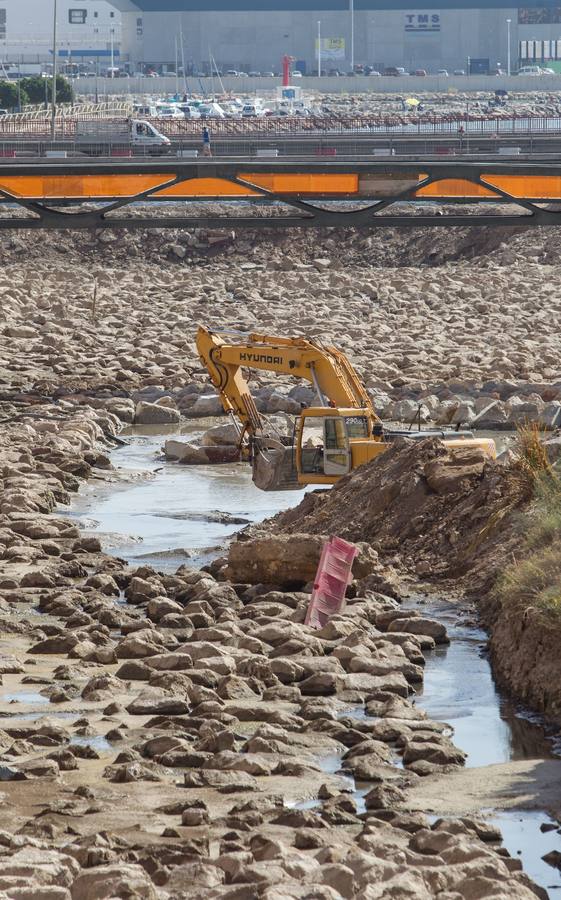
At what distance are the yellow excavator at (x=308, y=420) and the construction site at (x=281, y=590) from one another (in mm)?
51

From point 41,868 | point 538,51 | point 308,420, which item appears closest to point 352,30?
point 538,51

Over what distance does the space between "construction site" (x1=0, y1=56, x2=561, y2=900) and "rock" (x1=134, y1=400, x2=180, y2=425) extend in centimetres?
5

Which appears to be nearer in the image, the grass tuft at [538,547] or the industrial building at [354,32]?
the grass tuft at [538,547]

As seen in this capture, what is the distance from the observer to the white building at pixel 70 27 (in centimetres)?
15025

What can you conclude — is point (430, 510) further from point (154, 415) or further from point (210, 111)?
point (210, 111)

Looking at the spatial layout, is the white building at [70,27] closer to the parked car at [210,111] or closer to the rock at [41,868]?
the parked car at [210,111]

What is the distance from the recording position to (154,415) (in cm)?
3084

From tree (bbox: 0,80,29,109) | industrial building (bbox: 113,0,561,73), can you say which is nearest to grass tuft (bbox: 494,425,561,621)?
tree (bbox: 0,80,29,109)

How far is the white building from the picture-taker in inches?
5915

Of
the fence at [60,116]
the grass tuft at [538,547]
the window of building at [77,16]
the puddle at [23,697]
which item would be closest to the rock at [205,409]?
the grass tuft at [538,547]

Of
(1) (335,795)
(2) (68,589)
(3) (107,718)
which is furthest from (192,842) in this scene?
(2) (68,589)

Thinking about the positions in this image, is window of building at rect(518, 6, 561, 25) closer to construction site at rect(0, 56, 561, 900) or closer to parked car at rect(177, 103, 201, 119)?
parked car at rect(177, 103, 201, 119)

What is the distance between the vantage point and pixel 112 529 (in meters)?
20.9

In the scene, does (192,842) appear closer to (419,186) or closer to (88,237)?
(419,186)
